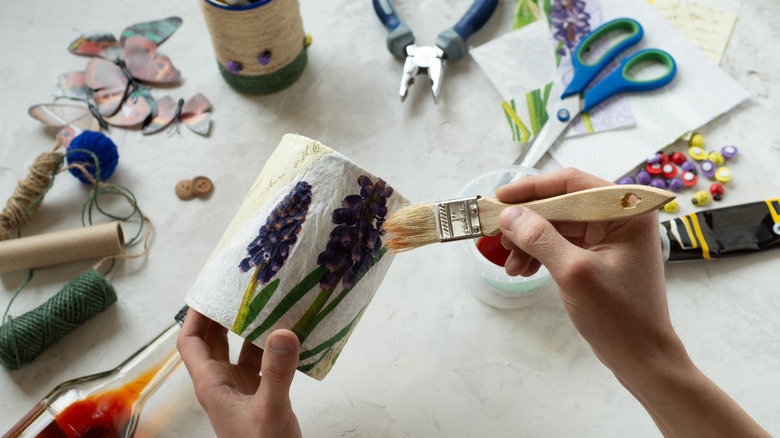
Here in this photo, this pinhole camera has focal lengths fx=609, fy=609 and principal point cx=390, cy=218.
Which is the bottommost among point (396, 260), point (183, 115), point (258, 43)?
point (396, 260)

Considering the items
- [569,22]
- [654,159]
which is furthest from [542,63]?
[654,159]

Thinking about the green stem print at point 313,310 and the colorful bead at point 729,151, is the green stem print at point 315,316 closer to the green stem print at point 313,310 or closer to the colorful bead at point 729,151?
the green stem print at point 313,310

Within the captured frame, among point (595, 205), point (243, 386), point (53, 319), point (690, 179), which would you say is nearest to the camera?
point (595, 205)

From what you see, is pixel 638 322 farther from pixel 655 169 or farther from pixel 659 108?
pixel 659 108

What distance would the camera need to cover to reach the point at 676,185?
0.83 m

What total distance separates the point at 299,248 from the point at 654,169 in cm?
56

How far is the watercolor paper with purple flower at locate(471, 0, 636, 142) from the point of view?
88 centimetres

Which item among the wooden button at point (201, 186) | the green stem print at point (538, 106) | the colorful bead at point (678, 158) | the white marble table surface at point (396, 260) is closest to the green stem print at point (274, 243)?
the white marble table surface at point (396, 260)

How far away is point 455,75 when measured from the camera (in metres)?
0.94

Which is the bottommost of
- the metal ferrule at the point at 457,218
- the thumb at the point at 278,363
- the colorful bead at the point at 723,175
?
the colorful bead at the point at 723,175

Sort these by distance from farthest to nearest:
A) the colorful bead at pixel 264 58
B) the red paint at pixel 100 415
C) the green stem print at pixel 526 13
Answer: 1. the green stem print at pixel 526 13
2. the colorful bead at pixel 264 58
3. the red paint at pixel 100 415

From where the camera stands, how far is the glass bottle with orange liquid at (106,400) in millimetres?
653

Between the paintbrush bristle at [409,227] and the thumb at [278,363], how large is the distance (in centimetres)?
12

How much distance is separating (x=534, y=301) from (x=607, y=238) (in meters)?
0.21
